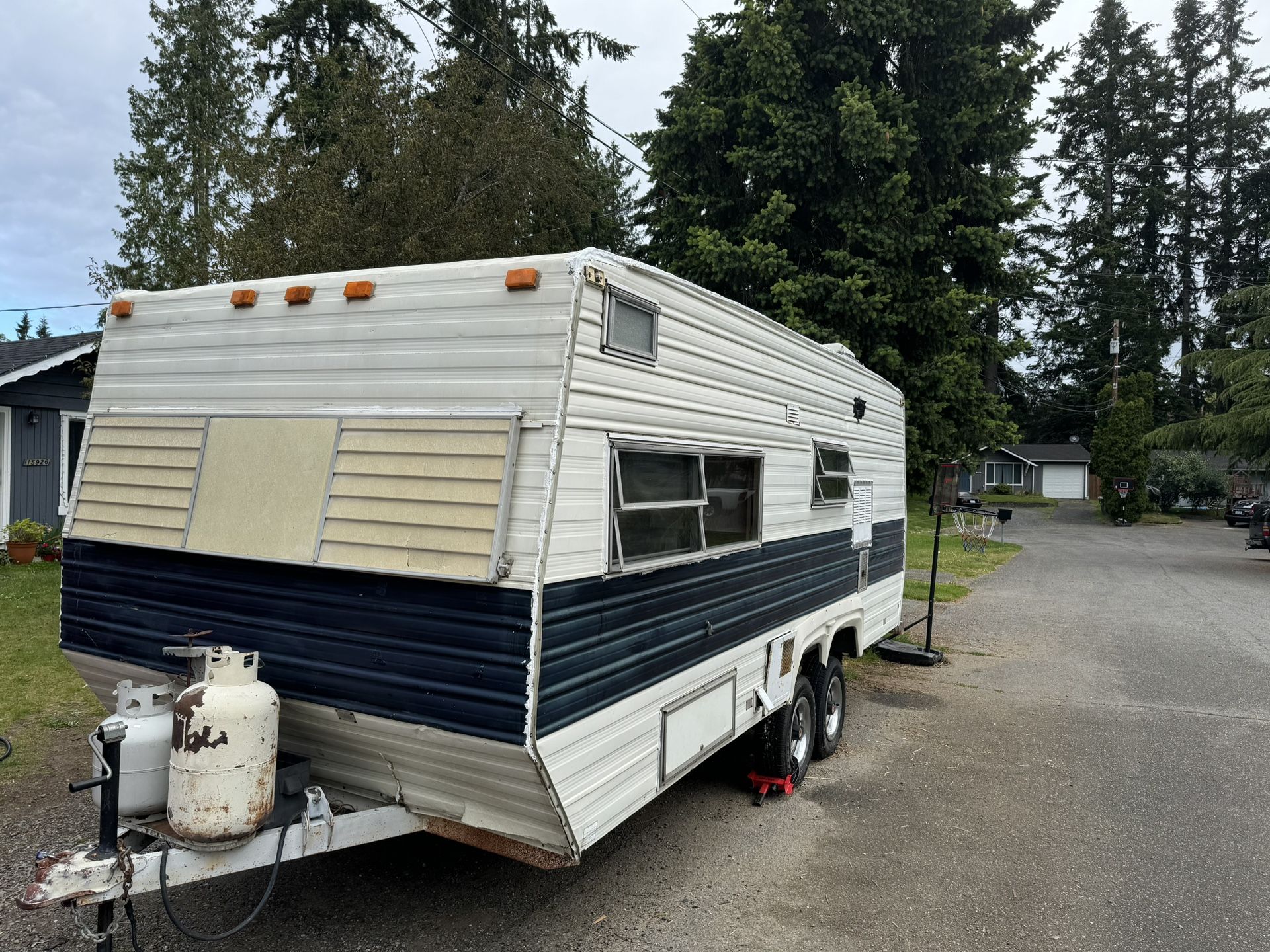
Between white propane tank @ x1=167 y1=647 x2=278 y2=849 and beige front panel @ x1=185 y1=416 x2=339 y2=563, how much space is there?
58 centimetres

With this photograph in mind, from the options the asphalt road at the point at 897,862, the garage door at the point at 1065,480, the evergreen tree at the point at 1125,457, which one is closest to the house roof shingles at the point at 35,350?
the asphalt road at the point at 897,862

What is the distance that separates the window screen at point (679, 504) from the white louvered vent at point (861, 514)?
2.11m

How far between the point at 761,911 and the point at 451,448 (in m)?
2.64

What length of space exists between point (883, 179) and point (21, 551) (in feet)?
51.0

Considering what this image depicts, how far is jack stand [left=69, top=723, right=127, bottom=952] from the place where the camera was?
2.59m

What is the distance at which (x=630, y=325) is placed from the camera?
11.2 feet

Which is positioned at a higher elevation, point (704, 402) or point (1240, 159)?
point (1240, 159)

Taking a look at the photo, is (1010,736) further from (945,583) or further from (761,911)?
(945,583)

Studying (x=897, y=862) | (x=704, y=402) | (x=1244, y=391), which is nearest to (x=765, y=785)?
(x=897, y=862)

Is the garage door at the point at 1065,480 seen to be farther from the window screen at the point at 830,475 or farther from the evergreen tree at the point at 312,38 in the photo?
the window screen at the point at 830,475

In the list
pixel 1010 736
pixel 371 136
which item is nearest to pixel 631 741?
pixel 1010 736

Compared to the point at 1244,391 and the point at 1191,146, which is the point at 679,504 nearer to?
the point at 1244,391

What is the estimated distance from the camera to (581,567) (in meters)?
3.08

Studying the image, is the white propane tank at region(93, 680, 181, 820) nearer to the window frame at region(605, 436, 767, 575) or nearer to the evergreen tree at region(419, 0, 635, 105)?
the window frame at region(605, 436, 767, 575)
